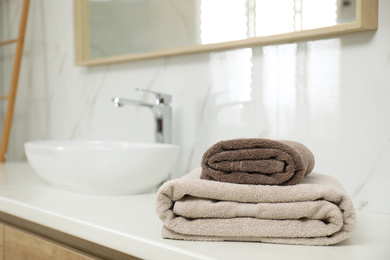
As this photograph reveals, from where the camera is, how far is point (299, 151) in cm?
66

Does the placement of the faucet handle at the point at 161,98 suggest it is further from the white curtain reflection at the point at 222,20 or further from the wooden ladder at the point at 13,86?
the wooden ladder at the point at 13,86

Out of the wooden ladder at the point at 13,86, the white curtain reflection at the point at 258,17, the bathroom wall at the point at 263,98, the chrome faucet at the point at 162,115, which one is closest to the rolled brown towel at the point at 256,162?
the bathroom wall at the point at 263,98

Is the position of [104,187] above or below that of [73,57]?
below

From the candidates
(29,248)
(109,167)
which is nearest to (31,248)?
(29,248)

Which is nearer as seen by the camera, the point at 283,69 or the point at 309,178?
the point at 309,178

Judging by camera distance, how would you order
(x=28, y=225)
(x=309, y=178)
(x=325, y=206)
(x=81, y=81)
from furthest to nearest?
(x=81, y=81) → (x=28, y=225) → (x=309, y=178) → (x=325, y=206)

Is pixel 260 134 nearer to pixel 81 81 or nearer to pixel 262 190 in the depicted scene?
pixel 262 190

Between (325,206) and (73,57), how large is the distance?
1240 millimetres

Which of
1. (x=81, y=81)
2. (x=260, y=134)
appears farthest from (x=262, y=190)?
(x=81, y=81)

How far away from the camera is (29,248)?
848 mm

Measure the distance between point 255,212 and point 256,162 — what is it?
79mm

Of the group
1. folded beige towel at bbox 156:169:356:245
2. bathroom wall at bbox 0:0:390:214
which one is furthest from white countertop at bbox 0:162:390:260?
bathroom wall at bbox 0:0:390:214

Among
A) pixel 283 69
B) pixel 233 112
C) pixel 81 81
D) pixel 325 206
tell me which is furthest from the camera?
pixel 81 81

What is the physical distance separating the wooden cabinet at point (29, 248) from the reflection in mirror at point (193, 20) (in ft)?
2.06
